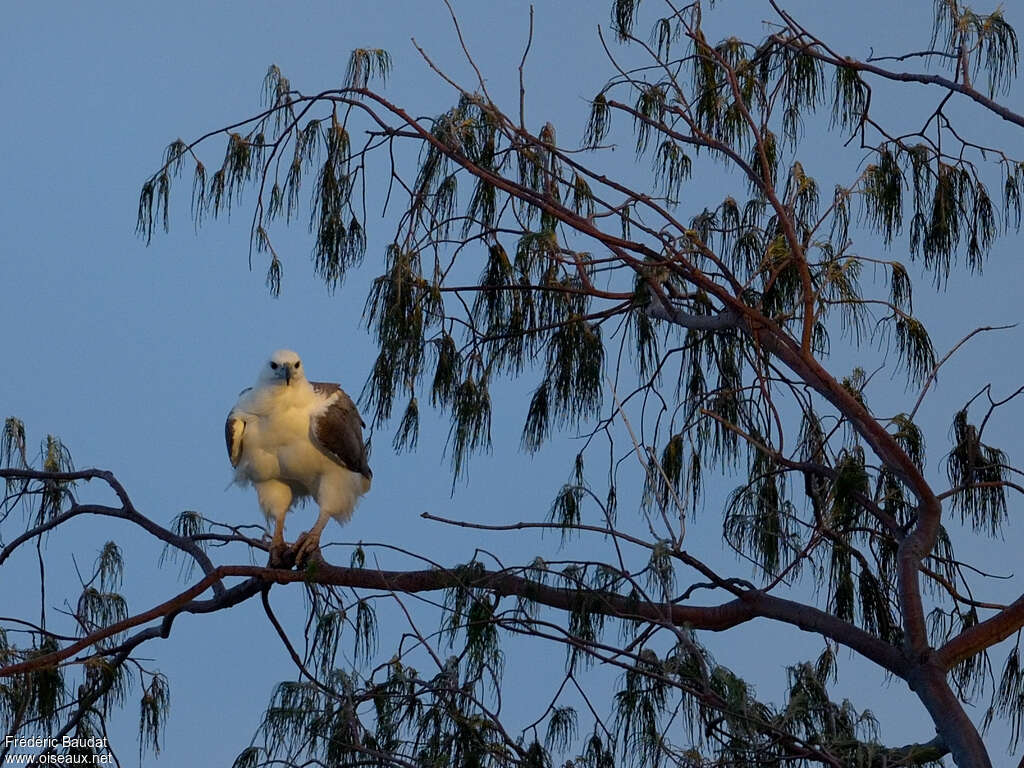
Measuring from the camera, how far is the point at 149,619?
13.3 feet

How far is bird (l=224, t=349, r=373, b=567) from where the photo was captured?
15.8 feet

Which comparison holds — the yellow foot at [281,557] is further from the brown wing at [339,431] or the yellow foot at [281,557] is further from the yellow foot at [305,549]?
the brown wing at [339,431]

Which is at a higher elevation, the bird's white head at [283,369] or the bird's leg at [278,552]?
the bird's white head at [283,369]

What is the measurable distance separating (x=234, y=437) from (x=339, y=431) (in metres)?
0.35

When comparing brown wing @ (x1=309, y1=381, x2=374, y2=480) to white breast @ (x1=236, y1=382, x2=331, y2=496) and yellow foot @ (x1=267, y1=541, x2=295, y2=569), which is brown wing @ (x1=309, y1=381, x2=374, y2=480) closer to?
white breast @ (x1=236, y1=382, x2=331, y2=496)

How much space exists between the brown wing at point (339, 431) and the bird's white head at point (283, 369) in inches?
5.3

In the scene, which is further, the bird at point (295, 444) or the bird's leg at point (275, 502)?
the bird's leg at point (275, 502)

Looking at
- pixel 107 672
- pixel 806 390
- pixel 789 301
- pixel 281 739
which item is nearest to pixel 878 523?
pixel 806 390

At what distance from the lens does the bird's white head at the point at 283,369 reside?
15.8ft

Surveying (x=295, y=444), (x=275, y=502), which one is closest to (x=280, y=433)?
(x=295, y=444)

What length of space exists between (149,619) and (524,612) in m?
1.09

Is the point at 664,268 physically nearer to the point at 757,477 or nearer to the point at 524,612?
the point at 757,477

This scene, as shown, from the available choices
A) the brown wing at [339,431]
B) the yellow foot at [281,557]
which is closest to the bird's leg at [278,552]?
the yellow foot at [281,557]

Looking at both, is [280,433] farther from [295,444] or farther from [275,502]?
[275,502]
